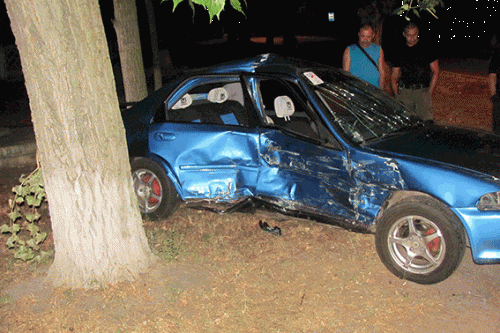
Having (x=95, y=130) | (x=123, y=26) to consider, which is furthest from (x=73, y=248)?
(x=123, y=26)

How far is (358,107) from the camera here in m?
5.19

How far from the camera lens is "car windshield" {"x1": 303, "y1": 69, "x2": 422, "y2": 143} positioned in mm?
4883

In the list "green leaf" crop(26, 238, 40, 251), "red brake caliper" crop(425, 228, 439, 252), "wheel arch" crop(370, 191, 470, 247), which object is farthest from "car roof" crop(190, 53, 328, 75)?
"green leaf" crop(26, 238, 40, 251)

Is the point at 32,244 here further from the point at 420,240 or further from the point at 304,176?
the point at 420,240

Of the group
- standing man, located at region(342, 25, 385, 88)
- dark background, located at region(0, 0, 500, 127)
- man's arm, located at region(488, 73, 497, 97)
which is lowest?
dark background, located at region(0, 0, 500, 127)

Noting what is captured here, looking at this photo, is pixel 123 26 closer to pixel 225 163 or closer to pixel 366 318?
pixel 225 163

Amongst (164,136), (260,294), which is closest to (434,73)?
(164,136)

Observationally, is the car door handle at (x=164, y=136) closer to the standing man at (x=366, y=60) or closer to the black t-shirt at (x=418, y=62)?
the standing man at (x=366, y=60)

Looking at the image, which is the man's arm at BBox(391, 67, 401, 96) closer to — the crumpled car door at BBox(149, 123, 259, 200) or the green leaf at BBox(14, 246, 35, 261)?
the crumpled car door at BBox(149, 123, 259, 200)

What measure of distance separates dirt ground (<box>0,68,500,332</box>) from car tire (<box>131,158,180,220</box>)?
36 cm

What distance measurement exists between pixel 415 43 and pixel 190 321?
4.69 m

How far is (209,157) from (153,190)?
0.85 meters

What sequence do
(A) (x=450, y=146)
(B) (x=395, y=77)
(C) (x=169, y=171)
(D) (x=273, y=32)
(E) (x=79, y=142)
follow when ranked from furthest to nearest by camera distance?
(D) (x=273, y=32) < (B) (x=395, y=77) < (C) (x=169, y=171) < (A) (x=450, y=146) < (E) (x=79, y=142)

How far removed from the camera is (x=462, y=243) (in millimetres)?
4074
